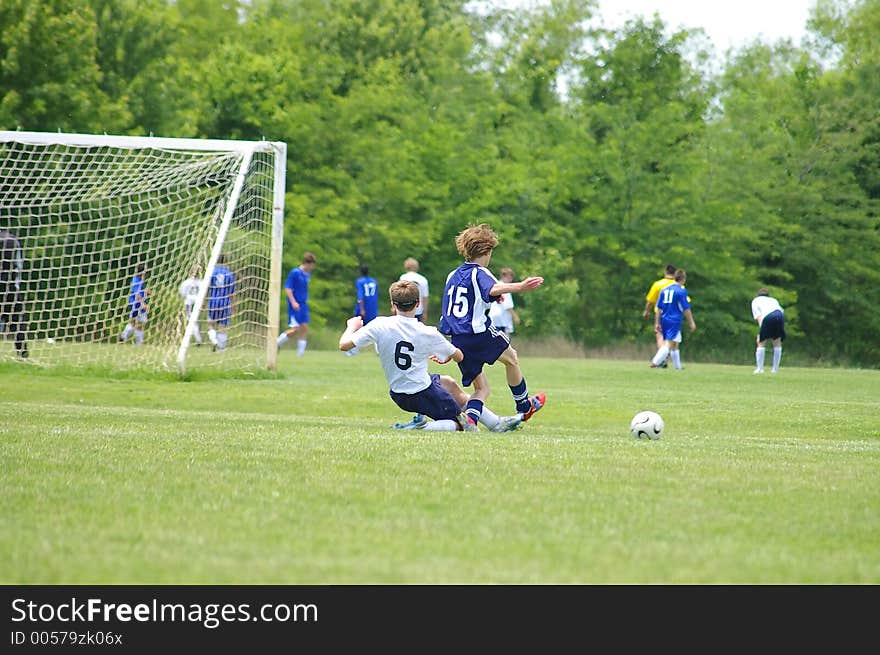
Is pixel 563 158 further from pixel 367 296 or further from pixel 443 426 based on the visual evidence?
pixel 443 426

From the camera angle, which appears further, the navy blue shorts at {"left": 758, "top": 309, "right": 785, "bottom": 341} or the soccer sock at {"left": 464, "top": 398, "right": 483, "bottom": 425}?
the navy blue shorts at {"left": 758, "top": 309, "right": 785, "bottom": 341}

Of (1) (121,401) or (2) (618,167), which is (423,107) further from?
(1) (121,401)

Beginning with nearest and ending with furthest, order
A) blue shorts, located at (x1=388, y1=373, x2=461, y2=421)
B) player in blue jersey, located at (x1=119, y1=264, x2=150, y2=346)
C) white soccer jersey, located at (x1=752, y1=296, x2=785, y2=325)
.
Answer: blue shorts, located at (x1=388, y1=373, x2=461, y2=421) < player in blue jersey, located at (x1=119, y1=264, x2=150, y2=346) < white soccer jersey, located at (x1=752, y1=296, x2=785, y2=325)

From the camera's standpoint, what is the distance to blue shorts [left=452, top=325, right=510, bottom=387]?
1077 centimetres

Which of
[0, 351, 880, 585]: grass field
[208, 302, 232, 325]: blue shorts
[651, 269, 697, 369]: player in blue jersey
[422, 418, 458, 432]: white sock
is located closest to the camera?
[0, 351, 880, 585]: grass field

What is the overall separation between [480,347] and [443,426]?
0.83m

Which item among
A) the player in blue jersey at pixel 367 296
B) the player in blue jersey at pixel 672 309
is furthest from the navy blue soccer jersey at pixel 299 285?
the player in blue jersey at pixel 672 309

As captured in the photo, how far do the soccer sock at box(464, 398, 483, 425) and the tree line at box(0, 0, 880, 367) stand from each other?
1141 inches

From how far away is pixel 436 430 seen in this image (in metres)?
10.4

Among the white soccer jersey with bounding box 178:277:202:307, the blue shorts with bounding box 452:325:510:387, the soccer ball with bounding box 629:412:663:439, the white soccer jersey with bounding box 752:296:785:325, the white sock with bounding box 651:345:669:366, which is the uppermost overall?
the white soccer jersey with bounding box 752:296:785:325

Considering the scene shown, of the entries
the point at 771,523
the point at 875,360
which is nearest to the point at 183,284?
the point at 771,523

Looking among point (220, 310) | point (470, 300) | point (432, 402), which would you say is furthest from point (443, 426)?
point (220, 310)

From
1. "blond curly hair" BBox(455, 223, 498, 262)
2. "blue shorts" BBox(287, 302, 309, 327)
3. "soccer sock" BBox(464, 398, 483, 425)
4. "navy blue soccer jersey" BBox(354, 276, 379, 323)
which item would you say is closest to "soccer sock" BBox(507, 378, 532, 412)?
"soccer sock" BBox(464, 398, 483, 425)

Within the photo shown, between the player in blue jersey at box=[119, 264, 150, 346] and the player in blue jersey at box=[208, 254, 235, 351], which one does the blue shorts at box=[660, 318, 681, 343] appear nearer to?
the player in blue jersey at box=[208, 254, 235, 351]
